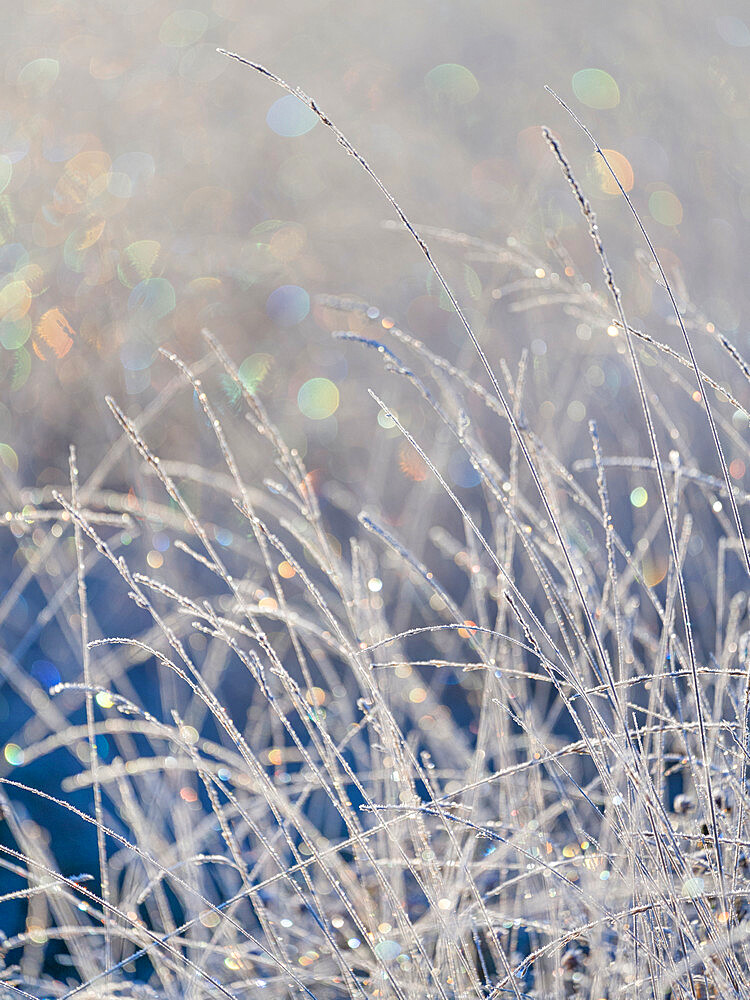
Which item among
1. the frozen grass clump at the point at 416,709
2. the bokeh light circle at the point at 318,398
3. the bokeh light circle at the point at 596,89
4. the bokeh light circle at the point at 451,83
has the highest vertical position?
the bokeh light circle at the point at 596,89

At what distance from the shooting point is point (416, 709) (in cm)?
151

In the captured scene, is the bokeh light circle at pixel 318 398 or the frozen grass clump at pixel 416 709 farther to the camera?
the bokeh light circle at pixel 318 398

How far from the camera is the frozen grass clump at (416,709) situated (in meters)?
0.58

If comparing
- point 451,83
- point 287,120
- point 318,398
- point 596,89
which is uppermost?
point 596,89

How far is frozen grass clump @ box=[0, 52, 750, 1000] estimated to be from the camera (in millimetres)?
579

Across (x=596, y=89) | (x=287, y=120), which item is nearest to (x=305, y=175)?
(x=287, y=120)

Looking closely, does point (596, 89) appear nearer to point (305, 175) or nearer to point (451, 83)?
point (451, 83)

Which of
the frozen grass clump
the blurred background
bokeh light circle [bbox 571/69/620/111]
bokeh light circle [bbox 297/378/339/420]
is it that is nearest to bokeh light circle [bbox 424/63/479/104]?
the blurred background

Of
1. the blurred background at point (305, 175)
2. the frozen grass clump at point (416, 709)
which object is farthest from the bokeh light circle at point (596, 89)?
the frozen grass clump at point (416, 709)

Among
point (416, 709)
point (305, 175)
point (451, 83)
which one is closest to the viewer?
point (416, 709)

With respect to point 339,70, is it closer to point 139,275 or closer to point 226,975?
point 139,275

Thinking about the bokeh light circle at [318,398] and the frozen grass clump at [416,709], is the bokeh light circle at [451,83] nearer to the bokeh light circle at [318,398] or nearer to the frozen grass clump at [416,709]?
the frozen grass clump at [416,709]

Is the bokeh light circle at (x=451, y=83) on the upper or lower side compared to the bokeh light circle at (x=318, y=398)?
upper

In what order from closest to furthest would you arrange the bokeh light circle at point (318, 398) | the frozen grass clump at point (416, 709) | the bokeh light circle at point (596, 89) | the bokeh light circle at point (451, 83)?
1. the frozen grass clump at point (416, 709)
2. the bokeh light circle at point (318, 398)
3. the bokeh light circle at point (596, 89)
4. the bokeh light circle at point (451, 83)
